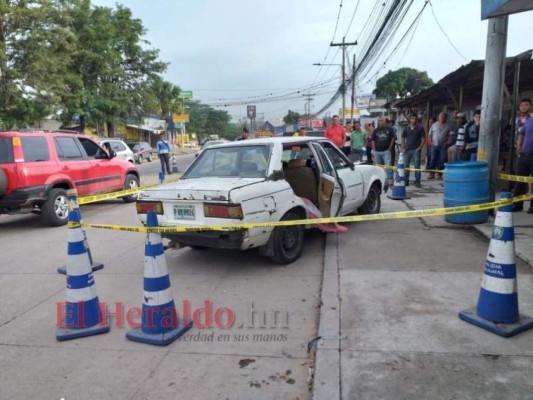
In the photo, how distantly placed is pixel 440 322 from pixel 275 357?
1.41m

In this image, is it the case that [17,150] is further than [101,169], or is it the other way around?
[101,169]

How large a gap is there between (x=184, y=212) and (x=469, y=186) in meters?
4.36

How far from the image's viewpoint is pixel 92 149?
374 inches

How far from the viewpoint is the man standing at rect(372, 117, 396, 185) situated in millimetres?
10797

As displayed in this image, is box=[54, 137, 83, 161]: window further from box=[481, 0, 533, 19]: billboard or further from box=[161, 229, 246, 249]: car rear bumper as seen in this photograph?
box=[481, 0, 533, 19]: billboard

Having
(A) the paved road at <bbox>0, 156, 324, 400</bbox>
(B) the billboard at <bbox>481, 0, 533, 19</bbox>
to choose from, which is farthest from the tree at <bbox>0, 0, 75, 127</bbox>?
(B) the billboard at <bbox>481, 0, 533, 19</bbox>

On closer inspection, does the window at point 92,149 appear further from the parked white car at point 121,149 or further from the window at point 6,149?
the parked white car at point 121,149

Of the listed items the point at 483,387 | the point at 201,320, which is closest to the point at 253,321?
the point at 201,320

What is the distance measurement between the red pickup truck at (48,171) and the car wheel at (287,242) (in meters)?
4.98

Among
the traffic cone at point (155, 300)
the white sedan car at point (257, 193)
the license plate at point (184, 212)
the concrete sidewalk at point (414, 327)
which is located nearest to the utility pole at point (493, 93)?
the concrete sidewalk at point (414, 327)

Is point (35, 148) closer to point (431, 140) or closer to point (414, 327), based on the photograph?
point (414, 327)

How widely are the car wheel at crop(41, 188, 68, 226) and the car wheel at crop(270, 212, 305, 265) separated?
16.4 feet

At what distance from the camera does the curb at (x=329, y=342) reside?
2696mm

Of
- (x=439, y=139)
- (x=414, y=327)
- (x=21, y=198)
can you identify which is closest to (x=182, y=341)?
(x=414, y=327)
